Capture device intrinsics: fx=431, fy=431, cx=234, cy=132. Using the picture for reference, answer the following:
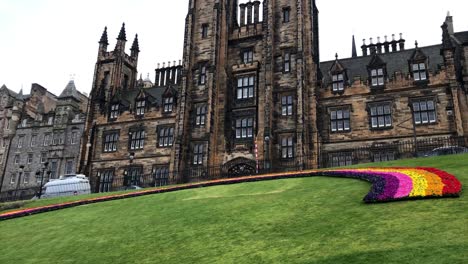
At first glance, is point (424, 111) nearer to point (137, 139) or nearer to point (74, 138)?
point (137, 139)

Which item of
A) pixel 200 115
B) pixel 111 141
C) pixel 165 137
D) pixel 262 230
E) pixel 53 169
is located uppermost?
pixel 200 115

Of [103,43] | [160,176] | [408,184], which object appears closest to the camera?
[408,184]

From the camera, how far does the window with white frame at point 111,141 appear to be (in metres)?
47.5

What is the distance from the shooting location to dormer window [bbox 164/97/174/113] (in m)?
46.2

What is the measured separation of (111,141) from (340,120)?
25.1 metres

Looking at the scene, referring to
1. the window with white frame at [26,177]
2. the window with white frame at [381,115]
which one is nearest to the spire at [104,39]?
the window with white frame at [26,177]

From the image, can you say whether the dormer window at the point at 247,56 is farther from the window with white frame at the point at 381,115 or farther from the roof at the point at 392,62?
the window with white frame at the point at 381,115

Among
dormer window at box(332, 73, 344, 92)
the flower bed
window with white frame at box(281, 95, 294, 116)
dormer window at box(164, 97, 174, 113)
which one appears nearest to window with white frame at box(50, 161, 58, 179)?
dormer window at box(164, 97, 174, 113)

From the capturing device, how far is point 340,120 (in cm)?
3781

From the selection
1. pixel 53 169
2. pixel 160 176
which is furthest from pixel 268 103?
pixel 53 169

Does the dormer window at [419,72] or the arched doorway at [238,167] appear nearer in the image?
the dormer window at [419,72]

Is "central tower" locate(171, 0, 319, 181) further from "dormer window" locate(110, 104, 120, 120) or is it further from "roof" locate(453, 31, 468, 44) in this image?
"roof" locate(453, 31, 468, 44)

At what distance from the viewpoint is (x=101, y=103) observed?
50.2 m

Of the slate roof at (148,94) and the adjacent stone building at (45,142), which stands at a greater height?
the slate roof at (148,94)
